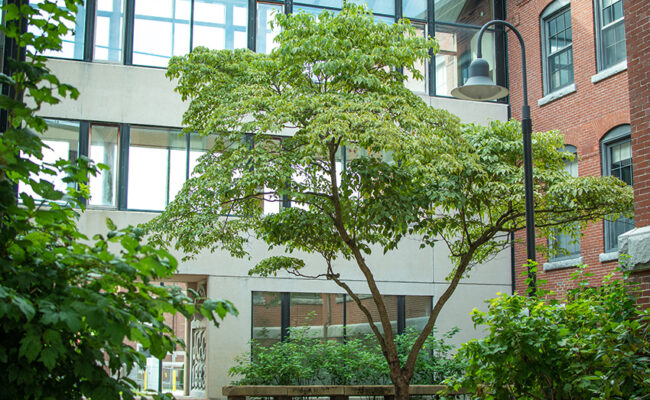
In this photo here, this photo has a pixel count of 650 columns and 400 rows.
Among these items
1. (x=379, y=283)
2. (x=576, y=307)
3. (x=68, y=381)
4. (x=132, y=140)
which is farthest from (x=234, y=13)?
(x=68, y=381)

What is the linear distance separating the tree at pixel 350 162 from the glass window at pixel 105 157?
5.20 m

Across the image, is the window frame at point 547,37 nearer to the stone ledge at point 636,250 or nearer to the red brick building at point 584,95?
the red brick building at point 584,95

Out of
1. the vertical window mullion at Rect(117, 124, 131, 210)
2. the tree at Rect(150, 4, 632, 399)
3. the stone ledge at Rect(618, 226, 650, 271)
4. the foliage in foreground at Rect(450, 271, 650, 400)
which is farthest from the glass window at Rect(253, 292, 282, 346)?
the stone ledge at Rect(618, 226, 650, 271)

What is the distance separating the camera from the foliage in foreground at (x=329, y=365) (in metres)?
15.9

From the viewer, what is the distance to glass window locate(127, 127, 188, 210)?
1886cm

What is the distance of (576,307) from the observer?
8.20 metres

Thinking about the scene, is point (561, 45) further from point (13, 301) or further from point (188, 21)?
point (13, 301)

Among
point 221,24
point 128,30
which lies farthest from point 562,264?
point 128,30

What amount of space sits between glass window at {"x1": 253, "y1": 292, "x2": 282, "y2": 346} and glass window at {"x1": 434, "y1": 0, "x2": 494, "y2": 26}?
32.5ft

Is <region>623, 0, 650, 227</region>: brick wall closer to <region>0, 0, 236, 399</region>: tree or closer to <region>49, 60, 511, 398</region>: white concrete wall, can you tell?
<region>0, 0, 236, 399</region>: tree

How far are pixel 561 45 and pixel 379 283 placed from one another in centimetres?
834

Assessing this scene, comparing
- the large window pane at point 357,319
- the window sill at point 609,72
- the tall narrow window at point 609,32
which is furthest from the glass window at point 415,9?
the large window pane at point 357,319

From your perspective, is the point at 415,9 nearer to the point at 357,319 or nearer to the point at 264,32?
the point at 264,32

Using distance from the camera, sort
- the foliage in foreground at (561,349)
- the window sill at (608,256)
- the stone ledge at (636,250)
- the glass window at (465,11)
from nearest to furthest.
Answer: the foliage in foreground at (561,349), the stone ledge at (636,250), the window sill at (608,256), the glass window at (465,11)
